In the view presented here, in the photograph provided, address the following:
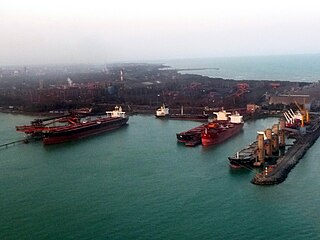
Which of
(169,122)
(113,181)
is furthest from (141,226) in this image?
(169,122)

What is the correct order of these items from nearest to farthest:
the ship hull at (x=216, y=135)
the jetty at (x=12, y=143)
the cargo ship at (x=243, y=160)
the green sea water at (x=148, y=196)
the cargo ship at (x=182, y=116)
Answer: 1. the green sea water at (x=148, y=196)
2. the cargo ship at (x=243, y=160)
3. the ship hull at (x=216, y=135)
4. the jetty at (x=12, y=143)
5. the cargo ship at (x=182, y=116)

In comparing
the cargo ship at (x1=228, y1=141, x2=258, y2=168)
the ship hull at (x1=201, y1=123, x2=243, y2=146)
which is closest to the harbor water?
the ship hull at (x1=201, y1=123, x2=243, y2=146)

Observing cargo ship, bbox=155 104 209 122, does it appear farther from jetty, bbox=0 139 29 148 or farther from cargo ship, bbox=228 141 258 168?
cargo ship, bbox=228 141 258 168

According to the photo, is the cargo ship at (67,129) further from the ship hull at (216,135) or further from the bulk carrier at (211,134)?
the ship hull at (216,135)

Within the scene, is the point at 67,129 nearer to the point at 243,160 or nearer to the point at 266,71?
the point at 243,160

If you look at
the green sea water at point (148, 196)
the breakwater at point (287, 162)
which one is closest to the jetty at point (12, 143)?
the green sea water at point (148, 196)

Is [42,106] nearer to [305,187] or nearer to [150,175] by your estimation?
[150,175]
